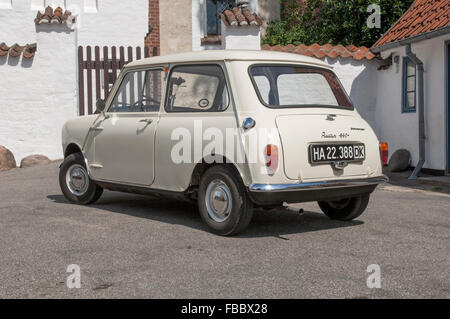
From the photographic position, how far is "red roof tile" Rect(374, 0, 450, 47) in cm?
1153

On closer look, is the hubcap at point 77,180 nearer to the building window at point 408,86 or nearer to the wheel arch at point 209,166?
the wheel arch at point 209,166

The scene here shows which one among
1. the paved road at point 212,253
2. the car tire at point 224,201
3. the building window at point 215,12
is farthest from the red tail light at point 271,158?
the building window at point 215,12

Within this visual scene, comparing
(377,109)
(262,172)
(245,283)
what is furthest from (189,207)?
(377,109)

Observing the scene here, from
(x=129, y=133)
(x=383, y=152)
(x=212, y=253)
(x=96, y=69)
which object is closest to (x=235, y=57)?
(x=129, y=133)

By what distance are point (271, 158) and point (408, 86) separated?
26.8 ft

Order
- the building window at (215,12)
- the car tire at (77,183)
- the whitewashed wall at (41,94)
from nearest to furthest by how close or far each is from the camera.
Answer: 1. the car tire at (77,183)
2. the whitewashed wall at (41,94)
3. the building window at (215,12)

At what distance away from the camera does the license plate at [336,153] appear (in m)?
5.99

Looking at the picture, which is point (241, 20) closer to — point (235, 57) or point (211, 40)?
point (211, 40)

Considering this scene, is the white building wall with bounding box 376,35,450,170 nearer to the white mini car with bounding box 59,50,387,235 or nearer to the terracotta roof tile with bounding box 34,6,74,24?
the white mini car with bounding box 59,50,387,235

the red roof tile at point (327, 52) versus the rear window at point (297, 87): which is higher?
the red roof tile at point (327, 52)

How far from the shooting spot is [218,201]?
612 cm

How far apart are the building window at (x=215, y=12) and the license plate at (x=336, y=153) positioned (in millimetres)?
16107

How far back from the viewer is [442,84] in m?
11.7

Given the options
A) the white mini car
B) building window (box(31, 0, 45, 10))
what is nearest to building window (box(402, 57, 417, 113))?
the white mini car
